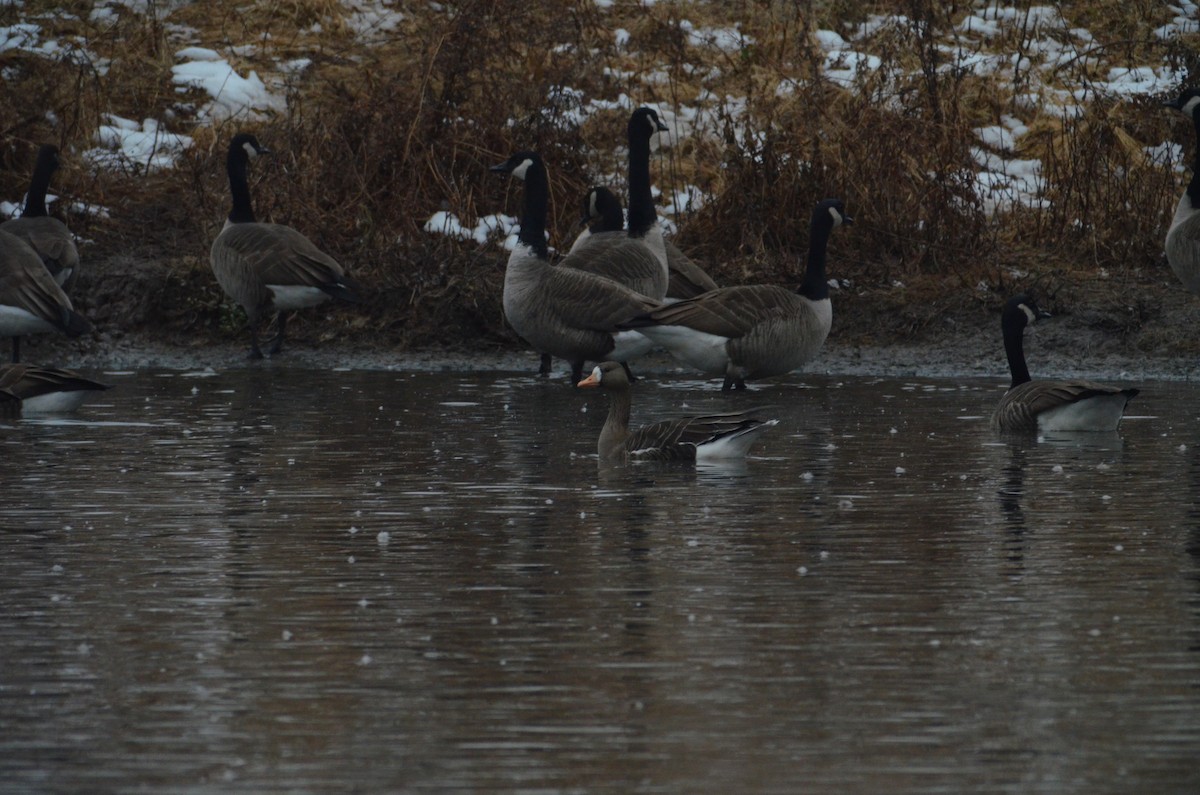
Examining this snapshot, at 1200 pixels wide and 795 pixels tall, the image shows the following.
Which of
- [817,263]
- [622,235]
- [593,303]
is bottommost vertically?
[593,303]


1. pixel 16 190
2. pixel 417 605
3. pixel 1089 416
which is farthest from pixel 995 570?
pixel 16 190

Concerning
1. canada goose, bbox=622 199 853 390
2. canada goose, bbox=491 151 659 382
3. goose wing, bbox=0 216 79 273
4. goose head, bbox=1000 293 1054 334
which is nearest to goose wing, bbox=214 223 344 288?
goose wing, bbox=0 216 79 273

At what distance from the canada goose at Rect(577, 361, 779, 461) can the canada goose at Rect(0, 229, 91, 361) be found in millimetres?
6157

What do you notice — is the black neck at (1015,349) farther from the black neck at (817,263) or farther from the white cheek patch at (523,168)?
the white cheek patch at (523,168)

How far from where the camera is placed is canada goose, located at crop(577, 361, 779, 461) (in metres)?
11.0

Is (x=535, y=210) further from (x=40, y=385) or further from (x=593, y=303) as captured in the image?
(x=40, y=385)

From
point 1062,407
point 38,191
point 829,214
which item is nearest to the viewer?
point 1062,407

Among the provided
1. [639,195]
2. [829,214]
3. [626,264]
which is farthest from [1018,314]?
[639,195]

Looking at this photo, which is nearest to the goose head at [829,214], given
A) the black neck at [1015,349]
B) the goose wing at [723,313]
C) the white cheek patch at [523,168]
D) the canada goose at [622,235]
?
the goose wing at [723,313]

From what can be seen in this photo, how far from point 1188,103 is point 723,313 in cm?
548

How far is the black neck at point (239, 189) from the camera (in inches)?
706

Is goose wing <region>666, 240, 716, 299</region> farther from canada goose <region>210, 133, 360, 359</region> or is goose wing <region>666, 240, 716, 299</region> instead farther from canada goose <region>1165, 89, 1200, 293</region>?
canada goose <region>1165, 89, 1200, 293</region>

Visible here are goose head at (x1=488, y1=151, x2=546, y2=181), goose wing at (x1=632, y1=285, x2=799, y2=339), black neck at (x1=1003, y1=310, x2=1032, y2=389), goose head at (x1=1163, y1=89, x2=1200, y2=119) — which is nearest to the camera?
black neck at (x1=1003, y1=310, x2=1032, y2=389)

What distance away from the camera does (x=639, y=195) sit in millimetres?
16906
